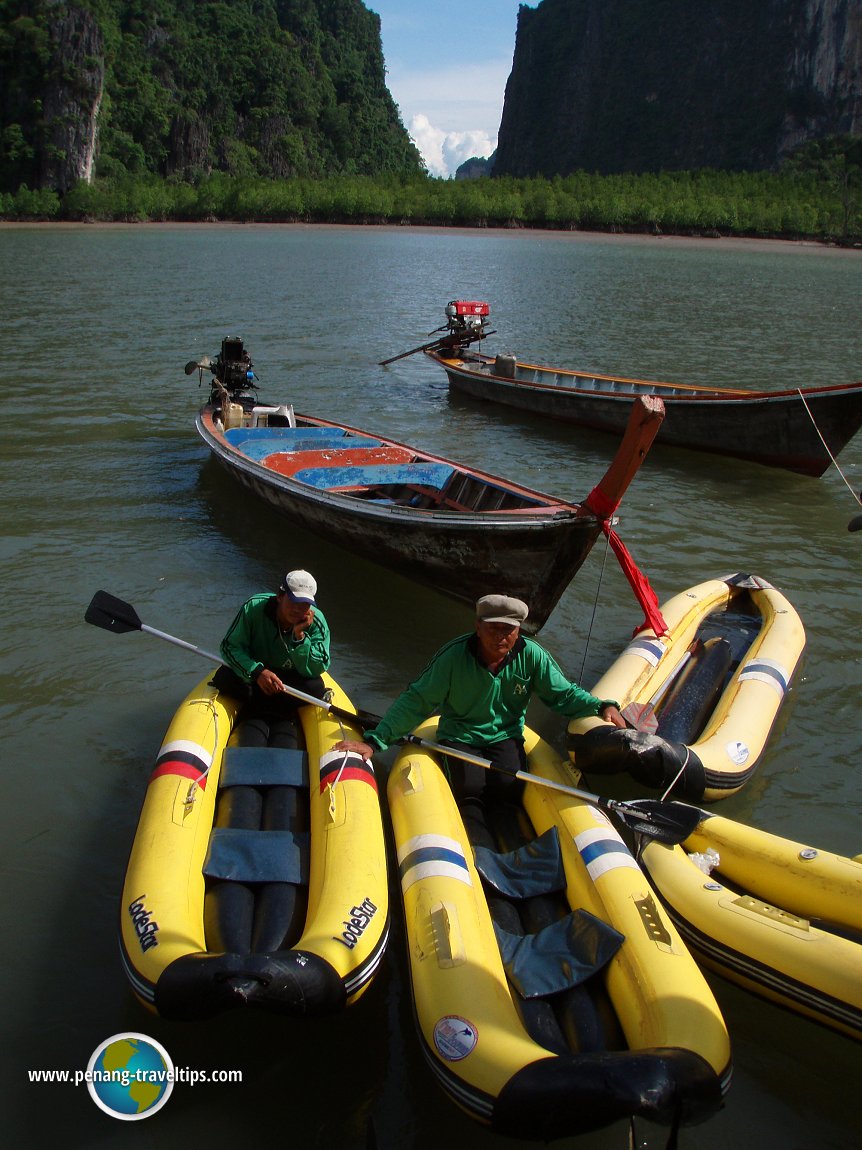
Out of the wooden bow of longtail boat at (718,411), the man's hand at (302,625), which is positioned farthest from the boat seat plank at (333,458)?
the wooden bow of longtail boat at (718,411)

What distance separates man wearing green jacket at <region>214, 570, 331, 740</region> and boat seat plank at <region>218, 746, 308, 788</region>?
0.41 m

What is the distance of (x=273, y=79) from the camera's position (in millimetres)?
117000

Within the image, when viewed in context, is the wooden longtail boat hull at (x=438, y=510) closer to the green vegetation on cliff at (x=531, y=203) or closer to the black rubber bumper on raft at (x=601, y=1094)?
the black rubber bumper on raft at (x=601, y=1094)

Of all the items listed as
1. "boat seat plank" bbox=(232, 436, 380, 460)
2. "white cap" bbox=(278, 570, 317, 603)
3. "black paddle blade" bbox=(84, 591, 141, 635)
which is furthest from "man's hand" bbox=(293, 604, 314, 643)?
"boat seat plank" bbox=(232, 436, 380, 460)

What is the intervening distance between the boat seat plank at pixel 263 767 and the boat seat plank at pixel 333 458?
5.27m

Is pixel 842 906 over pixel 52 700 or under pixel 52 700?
over

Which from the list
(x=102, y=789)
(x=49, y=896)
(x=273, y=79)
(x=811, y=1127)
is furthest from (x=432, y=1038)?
(x=273, y=79)

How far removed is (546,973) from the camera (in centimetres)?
394

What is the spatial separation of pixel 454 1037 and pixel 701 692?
3.83 meters

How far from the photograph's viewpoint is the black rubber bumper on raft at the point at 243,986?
137 inches

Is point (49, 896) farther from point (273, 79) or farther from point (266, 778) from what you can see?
point (273, 79)

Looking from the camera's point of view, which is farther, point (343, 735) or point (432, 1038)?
point (343, 735)

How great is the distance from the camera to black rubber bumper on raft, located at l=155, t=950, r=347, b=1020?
11.4 ft

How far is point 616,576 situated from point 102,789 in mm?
5633
